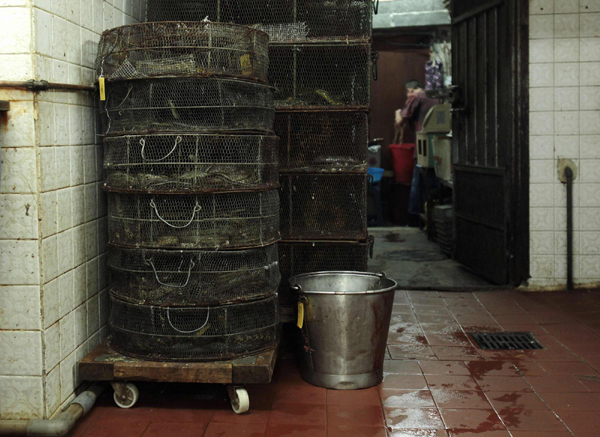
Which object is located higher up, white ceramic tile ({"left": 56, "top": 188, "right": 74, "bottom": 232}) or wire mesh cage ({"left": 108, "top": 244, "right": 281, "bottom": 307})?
white ceramic tile ({"left": 56, "top": 188, "right": 74, "bottom": 232})

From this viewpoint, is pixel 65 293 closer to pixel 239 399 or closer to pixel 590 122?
pixel 239 399

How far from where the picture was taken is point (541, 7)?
209 inches

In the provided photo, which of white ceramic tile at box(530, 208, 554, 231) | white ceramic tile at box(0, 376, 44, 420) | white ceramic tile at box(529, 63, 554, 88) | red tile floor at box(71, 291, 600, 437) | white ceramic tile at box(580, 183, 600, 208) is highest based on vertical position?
white ceramic tile at box(529, 63, 554, 88)

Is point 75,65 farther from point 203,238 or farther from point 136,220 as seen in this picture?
point 203,238

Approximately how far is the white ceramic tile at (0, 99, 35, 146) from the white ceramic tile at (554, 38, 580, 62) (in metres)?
4.18

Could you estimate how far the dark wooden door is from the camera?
541 cm

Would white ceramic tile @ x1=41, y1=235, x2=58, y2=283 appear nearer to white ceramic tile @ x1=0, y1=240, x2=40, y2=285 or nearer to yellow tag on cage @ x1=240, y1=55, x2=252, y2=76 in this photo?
white ceramic tile @ x1=0, y1=240, x2=40, y2=285

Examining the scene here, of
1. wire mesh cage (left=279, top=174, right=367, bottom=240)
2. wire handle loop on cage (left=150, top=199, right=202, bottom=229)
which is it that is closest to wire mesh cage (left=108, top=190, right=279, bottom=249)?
wire handle loop on cage (left=150, top=199, right=202, bottom=229)

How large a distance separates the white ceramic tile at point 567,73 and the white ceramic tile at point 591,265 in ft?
4.63

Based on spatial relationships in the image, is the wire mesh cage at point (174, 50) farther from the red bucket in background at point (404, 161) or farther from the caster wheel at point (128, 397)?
the red bucket in background at point (404, 161)

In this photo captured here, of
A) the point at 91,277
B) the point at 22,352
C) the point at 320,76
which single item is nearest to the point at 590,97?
the point at 320,76

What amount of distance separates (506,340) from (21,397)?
290 centimetres

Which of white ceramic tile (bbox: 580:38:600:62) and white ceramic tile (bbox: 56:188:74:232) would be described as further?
white ceramic tile (bbox: 580:38:600:62)

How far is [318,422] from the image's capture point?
10.1 ft
